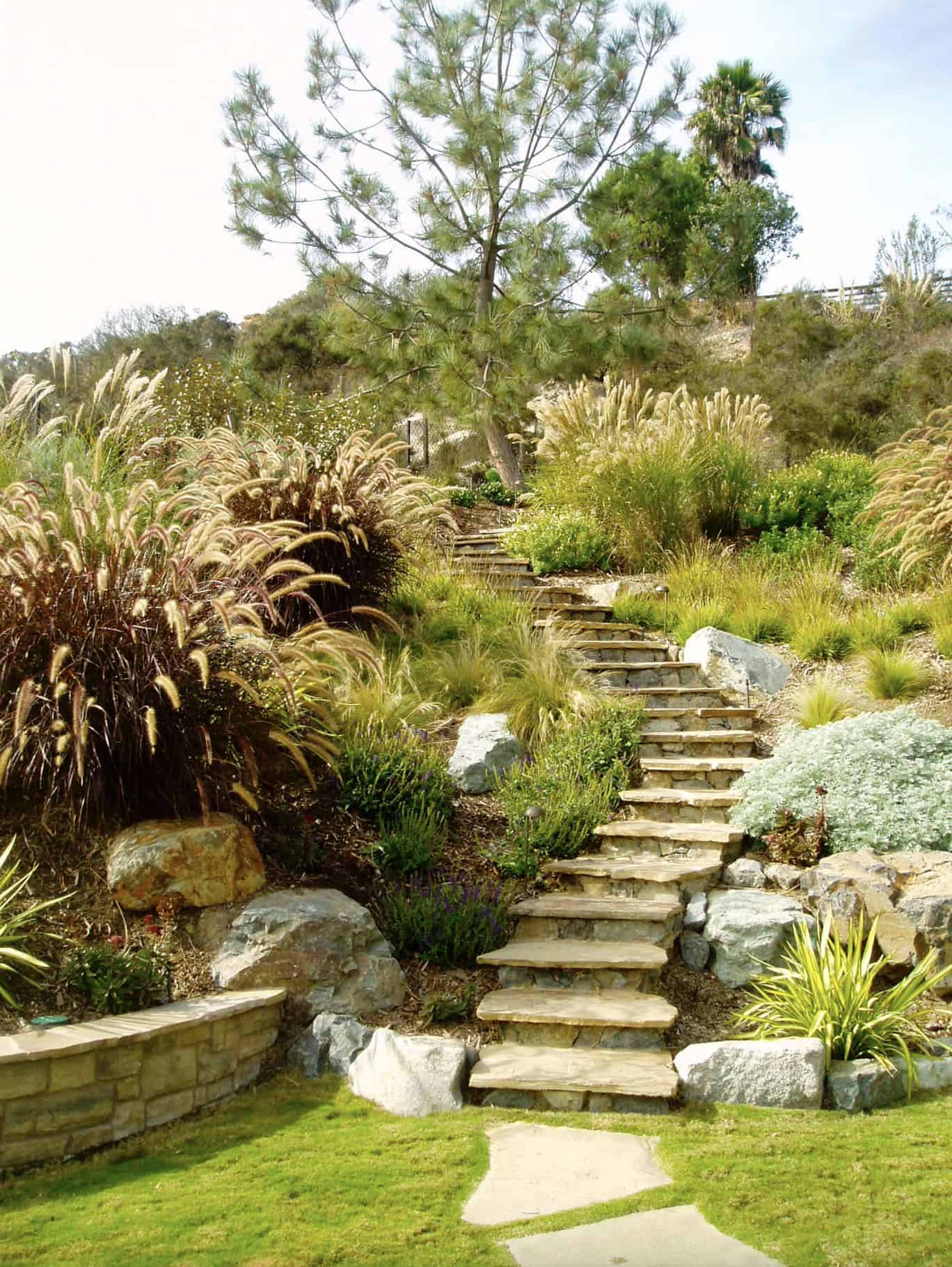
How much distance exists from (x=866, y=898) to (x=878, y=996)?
0.53 m

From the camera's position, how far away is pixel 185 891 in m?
4.57

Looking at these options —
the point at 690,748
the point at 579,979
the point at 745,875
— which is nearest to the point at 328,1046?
the point at 579,979

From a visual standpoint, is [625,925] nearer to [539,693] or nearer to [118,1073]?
[539,693]

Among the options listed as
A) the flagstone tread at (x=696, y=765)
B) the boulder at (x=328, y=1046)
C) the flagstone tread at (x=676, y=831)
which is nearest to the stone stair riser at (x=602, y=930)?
the flagstone tread at (x=676, y=831)

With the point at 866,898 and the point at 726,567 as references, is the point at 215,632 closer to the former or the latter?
the point at 866,898

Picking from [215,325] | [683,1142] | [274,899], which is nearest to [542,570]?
[274,899]

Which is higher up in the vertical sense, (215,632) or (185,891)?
(215,632)

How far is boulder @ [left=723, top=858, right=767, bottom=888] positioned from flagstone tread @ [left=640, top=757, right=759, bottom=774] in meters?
1.03

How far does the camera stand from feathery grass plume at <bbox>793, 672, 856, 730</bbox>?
6988mm

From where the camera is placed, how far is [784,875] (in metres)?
5.41

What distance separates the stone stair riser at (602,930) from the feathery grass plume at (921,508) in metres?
4.22

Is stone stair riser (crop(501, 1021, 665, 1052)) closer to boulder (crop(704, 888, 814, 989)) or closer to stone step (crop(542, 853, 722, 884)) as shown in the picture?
boulder (crop(704, 888, 814, 989))

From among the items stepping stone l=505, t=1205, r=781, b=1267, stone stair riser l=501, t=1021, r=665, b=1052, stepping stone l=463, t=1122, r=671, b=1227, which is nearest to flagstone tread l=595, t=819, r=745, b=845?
stone stair riser l=501, t=1021, r=665, b=1052

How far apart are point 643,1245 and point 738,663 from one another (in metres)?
5.25
